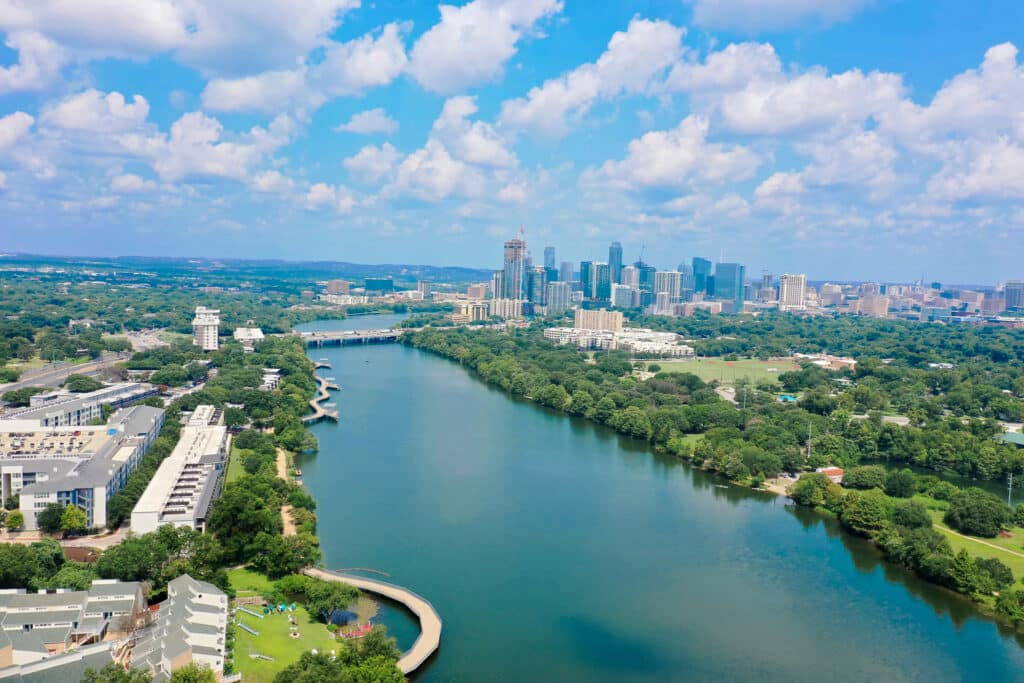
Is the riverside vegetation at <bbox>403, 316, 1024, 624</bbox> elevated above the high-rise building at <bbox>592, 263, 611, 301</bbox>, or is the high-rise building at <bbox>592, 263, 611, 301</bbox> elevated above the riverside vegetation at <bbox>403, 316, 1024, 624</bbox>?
the high-rise building at <bbox>592, 263, 611, 301</bbox>

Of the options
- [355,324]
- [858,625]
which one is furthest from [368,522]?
[355,324]

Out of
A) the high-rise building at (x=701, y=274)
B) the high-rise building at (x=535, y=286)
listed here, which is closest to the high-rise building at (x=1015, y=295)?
the high-rise building at (x=701, y=274)

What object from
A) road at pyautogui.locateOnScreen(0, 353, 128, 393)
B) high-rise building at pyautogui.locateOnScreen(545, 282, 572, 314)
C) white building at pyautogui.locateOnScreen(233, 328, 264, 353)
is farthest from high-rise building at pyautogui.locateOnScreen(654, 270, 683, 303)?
road at pyautogui.locateOnScreen(0, 353, 128, 393)

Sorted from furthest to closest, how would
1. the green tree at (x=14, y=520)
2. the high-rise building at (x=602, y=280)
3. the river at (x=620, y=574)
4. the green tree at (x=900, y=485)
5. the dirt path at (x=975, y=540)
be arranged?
the high-rise building at (x=602, y=280) < the green tree at (x=900, y=485) < the dirt path at (x=975, y=540) < the green tree at (x=14, y=520) < the river at (x=620, y=574)

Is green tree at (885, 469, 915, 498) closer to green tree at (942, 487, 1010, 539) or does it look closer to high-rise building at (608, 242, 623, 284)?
green tree at (942, 487, 1010, 539)

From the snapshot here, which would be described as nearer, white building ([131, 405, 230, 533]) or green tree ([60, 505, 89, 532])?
white building ([131, 405, 230, 533])

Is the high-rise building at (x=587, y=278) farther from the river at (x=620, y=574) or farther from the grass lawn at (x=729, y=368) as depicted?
the river at (x=620, y=574)

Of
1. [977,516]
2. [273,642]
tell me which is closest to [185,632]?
[273,642]
